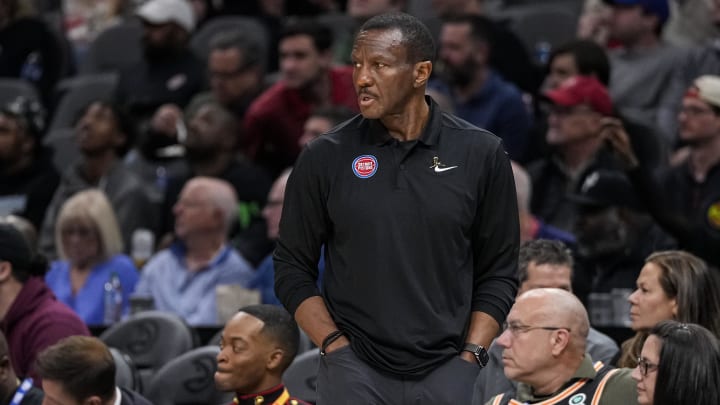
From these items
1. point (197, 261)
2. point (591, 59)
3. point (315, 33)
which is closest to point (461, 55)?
point (591, 59)

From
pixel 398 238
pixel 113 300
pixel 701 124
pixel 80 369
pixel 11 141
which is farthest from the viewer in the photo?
pixel 11 141

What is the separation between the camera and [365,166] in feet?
14.2

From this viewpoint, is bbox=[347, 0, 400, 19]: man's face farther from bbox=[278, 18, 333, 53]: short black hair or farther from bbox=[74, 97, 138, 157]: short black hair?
bbox=[74, 97, 138, 157]: short black hair

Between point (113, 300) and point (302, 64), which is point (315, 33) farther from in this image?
point (113, 300)

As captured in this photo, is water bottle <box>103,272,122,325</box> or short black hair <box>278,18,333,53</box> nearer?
water bottle <box>103,272,122,325</box>

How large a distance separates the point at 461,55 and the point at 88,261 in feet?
8.68

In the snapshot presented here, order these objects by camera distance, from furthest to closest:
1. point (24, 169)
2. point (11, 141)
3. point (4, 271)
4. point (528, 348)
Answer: point (24, 169)
point (11, 141)
point (4, 271)
point (528, 348)

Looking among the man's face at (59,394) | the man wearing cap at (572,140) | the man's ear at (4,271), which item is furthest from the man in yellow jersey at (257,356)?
the man wearing cap at (572,140)

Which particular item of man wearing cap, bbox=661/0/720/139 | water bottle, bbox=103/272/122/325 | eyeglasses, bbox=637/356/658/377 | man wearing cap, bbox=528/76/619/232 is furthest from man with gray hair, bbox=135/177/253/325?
eyeglasses, bbox=637/356/658/377

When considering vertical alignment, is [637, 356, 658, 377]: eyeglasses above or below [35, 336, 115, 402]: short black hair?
above

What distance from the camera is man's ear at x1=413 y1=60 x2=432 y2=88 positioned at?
170 inches

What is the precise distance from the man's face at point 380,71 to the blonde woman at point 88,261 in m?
4.63

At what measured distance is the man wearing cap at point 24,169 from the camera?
10.4 metres

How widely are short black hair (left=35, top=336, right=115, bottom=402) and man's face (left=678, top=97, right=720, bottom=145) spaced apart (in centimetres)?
349
